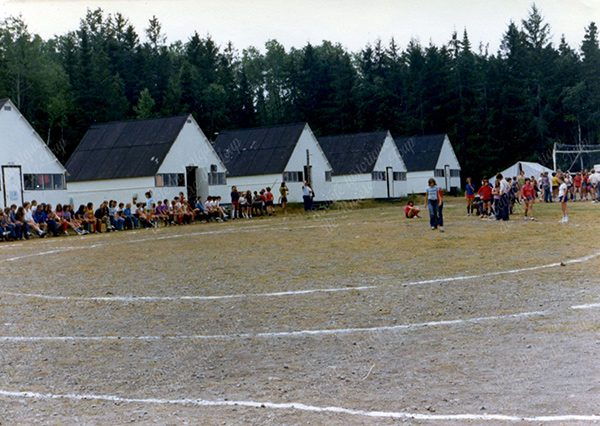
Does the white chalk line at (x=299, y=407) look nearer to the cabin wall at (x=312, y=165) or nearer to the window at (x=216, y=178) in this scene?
the window at (x=216, y=178)

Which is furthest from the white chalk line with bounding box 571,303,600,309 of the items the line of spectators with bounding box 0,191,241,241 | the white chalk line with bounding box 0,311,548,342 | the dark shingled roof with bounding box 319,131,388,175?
the dark shingled roof with bounding box 319,131,388,175

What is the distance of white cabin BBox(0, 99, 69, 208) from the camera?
128ft

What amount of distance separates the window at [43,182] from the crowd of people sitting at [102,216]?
165 inches

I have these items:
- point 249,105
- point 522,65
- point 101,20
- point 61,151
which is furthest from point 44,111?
point 522,65

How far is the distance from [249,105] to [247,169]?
44.6 metres

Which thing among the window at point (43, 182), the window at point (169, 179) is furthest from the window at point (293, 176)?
the window at point (43, 182)

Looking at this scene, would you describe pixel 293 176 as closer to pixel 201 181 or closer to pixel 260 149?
pixel 260 149

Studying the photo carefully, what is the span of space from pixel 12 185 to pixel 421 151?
50748mm

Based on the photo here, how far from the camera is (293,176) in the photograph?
190 feet

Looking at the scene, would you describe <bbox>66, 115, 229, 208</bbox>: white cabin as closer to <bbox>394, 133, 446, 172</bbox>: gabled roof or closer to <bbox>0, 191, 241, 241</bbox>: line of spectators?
<bbox>0, 191, 241, 241</bbox>: line of spectators

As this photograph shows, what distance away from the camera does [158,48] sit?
403 feet

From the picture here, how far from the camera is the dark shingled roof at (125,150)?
4853 centimetres

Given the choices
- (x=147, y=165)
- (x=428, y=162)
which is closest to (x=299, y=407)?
(x=147, y=165)

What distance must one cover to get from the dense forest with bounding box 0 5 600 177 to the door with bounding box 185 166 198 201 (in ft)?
113
